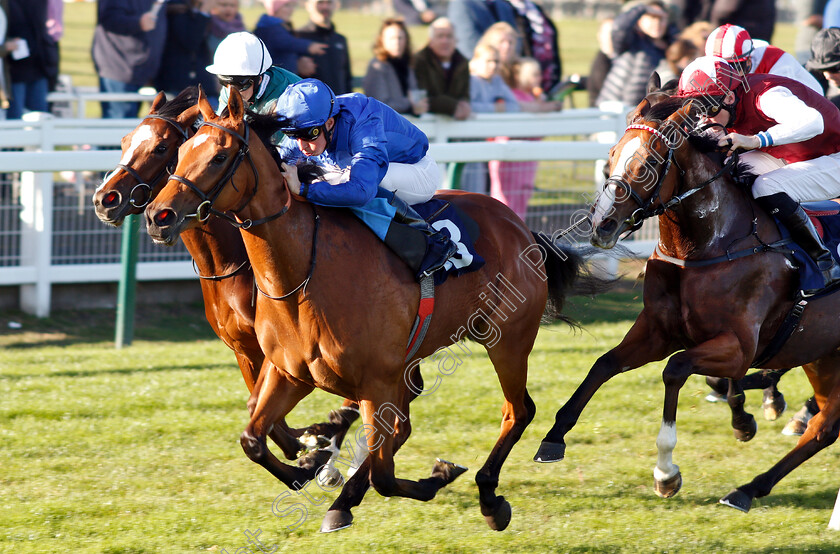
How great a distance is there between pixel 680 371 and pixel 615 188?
2.50 feet

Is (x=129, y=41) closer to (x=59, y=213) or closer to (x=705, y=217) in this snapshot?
(x=59, y=213)

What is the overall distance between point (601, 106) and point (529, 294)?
494cm

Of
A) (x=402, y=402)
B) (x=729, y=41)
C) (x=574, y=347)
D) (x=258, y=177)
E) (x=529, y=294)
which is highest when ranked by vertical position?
(x=729, y=41)

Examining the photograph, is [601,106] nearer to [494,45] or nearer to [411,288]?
[494,45]

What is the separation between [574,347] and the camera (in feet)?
25.3

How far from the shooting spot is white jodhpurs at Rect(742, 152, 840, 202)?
15.2ft

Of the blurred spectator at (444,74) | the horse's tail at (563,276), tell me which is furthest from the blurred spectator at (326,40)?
the horse's tail at (563,276)

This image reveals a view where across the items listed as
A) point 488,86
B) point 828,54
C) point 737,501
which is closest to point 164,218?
point 737,501

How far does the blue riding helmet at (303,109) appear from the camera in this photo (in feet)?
13.1

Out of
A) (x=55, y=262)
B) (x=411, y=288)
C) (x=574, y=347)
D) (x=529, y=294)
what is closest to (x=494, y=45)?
(x=574, y=347)

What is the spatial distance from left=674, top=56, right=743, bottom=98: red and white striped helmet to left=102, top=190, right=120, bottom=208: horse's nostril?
7.73 feet

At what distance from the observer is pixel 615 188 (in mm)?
4168

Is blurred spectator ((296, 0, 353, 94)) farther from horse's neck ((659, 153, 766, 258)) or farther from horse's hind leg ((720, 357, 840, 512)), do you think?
horse's hind leg ((720, 357, 840, 512))

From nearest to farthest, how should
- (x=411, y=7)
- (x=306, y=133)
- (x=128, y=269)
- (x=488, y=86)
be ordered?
(x=306, y=133)
(x=128, y=269)
(x=488, y=86)
(x=411, y=7)
